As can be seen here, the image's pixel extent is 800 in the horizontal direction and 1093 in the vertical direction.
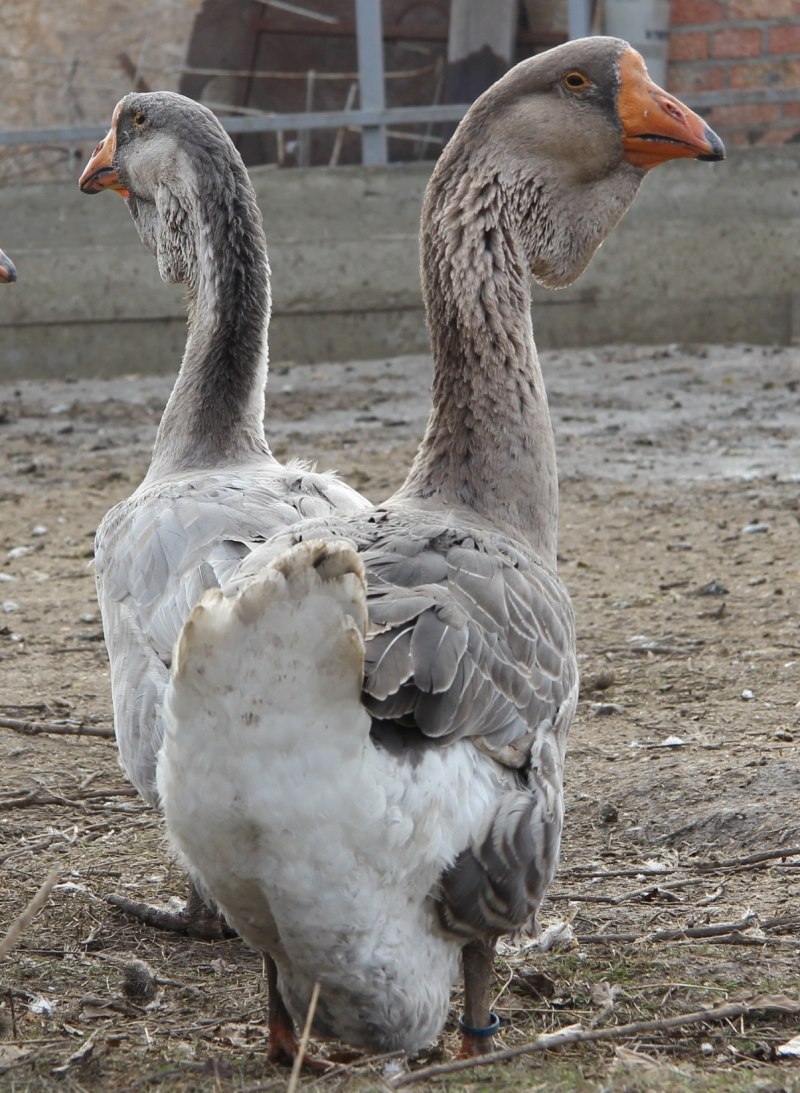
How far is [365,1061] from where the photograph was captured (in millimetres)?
3117

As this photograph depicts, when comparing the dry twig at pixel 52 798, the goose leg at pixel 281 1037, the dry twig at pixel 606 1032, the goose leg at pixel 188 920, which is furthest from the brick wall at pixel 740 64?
the goose leg at pixel 281 1037

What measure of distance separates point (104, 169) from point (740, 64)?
7.66m

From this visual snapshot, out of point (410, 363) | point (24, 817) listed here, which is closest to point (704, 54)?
point (410, 363)

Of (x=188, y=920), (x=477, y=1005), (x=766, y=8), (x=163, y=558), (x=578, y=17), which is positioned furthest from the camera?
(x=578, y=17)

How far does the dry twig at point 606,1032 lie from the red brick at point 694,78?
959cm

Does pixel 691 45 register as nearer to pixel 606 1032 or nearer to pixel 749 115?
pixel 749 115

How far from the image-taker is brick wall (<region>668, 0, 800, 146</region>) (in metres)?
11.4

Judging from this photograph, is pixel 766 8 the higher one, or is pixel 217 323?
pixel 766 8

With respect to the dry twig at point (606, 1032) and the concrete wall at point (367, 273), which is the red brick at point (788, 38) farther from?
the dry twig at point (606, 1032)

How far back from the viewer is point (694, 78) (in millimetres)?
11617

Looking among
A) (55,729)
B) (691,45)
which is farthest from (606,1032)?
(691,45)

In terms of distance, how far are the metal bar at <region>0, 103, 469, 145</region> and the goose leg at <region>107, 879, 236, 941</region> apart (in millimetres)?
8604

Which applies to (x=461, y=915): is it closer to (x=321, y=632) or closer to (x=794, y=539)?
(x=321, y=632)

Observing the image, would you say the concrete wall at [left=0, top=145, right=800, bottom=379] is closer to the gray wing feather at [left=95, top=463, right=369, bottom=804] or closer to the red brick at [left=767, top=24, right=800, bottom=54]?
the red brick at [left=767, top=24, right=800, bottom=54]
